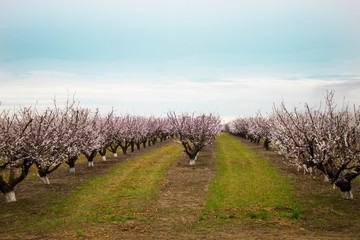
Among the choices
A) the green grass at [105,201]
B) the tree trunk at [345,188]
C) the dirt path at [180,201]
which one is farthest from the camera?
the tree trunk at [345,188]

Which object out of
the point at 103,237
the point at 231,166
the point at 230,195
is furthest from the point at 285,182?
the point at 103,237

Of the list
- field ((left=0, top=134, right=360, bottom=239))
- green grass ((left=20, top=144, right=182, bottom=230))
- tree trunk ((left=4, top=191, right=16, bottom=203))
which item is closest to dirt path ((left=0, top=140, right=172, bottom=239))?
field ((left=0, top=134, right=360, bottom=239))

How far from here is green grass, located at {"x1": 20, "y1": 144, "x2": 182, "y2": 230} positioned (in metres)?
14.3

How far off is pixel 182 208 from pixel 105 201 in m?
5.12

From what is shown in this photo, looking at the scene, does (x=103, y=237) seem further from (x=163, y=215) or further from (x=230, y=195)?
(x=230, y=195)

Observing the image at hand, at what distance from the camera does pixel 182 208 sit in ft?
52.3

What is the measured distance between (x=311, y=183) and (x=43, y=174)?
21312mm

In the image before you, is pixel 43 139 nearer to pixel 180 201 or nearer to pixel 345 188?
pixel 180 201

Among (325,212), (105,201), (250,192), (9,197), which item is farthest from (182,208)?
(9,197)

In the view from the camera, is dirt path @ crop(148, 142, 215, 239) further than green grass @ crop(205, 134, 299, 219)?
No

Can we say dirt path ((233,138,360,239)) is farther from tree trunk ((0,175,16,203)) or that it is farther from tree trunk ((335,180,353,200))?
tree trunk ((0,175,16,203))

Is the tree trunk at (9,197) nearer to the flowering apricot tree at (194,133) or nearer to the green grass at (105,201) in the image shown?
the green grass at (105,201)

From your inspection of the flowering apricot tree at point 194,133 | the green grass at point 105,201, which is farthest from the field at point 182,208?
the flowering apricot tree at point 194,133

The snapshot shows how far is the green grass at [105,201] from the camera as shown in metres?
14.3
